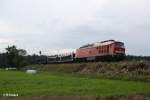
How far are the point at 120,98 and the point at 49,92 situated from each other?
4.84 meters

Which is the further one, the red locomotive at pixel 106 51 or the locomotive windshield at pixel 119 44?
the locomotive windshield at pixel 119 44

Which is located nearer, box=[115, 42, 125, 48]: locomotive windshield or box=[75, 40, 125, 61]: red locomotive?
box=[75, 40, 125, 61]: red locomotive

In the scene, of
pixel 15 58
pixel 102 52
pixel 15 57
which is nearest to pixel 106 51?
pixel 102 52

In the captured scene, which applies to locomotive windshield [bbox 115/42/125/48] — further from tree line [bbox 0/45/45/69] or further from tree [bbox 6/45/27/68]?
tree [bbox 6/45/27/68]

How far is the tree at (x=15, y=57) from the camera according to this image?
115662mm

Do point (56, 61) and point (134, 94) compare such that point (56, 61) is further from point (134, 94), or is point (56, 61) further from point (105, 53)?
point (134, 94)

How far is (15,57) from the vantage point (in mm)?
116375

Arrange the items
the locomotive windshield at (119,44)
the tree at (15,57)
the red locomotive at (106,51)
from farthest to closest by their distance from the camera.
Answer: the tree at (15,57)
the locomotive windshield at (119,44)
the red locomotive at (106,51)

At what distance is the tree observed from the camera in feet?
379

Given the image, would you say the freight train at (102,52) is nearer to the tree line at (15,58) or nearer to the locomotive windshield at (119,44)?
the locomotive windshield at (119,44)

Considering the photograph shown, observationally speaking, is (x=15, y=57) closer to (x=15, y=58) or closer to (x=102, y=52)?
(x=15, y=58)

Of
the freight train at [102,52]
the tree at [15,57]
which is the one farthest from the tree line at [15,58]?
the freight train at [102,52]

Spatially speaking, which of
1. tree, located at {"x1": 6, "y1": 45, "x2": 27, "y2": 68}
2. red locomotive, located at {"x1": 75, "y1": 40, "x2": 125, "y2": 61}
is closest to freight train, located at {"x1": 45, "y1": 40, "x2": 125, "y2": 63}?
red locomotive, located at {"x1": 75, "y1": 40, "x2": 125, "y2": 61}

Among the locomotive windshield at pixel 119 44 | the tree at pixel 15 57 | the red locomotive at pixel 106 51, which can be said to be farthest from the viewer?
the tree at pixel 15 57
